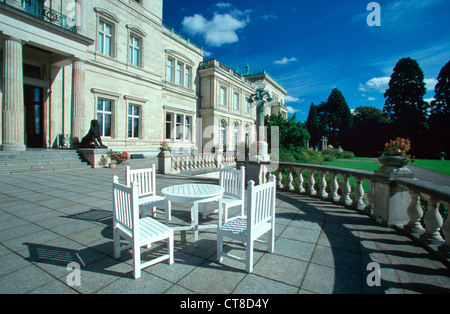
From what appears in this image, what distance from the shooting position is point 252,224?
7.95 feet

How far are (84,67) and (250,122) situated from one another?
74.8 feet

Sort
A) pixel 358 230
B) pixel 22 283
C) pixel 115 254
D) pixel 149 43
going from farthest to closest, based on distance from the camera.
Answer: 1. pixel 149 43
2. pixel 358 230
3. pixel 115 254
4. pixel 22 283

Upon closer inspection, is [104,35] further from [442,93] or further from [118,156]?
[442,93]

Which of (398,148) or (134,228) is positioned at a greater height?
(398,148)

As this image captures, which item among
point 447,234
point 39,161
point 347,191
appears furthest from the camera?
point 39,161

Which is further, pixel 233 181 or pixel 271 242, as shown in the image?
pixel 233 181

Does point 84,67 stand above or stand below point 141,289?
above

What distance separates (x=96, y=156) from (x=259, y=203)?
11.2m

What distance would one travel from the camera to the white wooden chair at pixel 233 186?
3.83m

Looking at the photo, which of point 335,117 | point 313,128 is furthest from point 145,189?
point 335,117

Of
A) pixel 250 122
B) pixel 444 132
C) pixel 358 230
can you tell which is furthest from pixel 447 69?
pixel 358 230

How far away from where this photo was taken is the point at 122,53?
15.2 m

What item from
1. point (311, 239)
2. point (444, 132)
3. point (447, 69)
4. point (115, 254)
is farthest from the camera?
point (447, 69)
